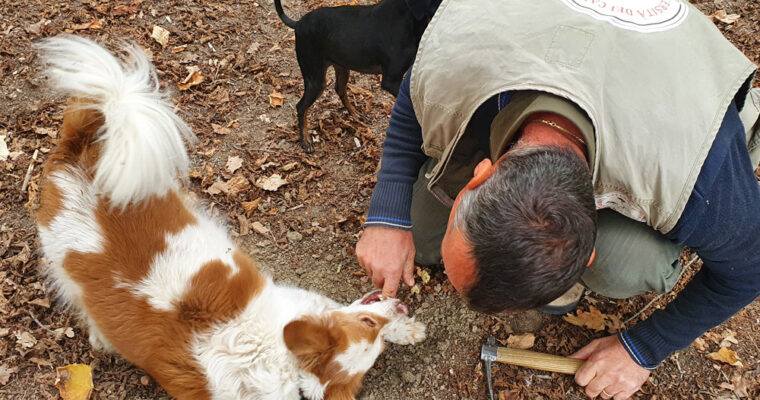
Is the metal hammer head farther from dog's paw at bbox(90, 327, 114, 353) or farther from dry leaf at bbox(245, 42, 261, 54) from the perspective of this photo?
dry leaf at bbox(245, 42, 261, 54)

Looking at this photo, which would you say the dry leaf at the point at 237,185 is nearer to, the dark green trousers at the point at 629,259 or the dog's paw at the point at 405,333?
the dog's paw at the point at 405,333

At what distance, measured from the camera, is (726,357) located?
2.50m

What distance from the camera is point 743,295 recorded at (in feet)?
6.04

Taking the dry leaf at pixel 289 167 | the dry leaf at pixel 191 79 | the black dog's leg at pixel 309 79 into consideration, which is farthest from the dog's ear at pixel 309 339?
the dry leaf at pixel 191 79

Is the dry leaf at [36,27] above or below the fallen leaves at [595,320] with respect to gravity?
above

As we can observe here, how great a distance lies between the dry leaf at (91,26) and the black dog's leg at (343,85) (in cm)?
206

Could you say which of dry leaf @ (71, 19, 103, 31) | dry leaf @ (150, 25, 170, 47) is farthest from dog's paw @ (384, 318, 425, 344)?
dry leaf @ (71, 19, 103, 31)

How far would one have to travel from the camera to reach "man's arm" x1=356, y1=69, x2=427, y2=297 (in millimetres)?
2057

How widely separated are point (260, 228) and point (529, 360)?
68.0 inches

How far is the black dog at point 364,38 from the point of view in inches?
116

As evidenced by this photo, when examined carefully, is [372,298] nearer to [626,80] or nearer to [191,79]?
[626,80]

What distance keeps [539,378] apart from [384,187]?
132 centimetres

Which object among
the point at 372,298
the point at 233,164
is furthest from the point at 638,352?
the point at 233,164

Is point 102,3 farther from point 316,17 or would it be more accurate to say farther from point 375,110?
point 375,110
